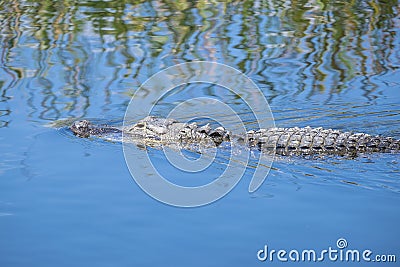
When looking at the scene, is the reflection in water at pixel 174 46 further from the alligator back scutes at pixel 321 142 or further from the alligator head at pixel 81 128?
the alligator back scutes at pixel 321 142

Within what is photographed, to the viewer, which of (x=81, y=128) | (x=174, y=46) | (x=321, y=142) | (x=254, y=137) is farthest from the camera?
(x=174, y=46)

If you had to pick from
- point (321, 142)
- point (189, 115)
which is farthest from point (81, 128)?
point (321, 142)

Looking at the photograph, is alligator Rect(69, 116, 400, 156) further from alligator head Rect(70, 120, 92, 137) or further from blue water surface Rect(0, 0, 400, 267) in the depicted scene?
blue water surface Rect(0, 0, 400, 267)

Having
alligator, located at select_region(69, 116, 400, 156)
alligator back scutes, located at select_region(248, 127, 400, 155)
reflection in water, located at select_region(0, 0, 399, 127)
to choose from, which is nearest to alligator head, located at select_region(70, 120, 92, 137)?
alligator, located at select_region(69, 116, 400, 156)

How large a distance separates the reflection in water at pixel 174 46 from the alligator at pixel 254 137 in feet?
1.91

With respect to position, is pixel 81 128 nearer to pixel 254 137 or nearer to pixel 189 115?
pixel 189 115

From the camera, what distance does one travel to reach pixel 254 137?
6293 mm

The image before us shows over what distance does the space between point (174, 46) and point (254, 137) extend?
355 centimetres

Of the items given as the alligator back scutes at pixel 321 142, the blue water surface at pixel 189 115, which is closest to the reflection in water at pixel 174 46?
the blue water surface at pixel 189 115

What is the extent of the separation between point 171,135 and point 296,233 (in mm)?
2478

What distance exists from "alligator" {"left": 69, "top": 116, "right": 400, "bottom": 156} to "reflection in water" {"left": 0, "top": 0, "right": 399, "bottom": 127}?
22.9 inches

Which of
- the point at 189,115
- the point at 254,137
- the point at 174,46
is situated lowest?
the point at 174,46

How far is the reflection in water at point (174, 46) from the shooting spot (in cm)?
789

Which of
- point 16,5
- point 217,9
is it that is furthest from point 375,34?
point 16,5
